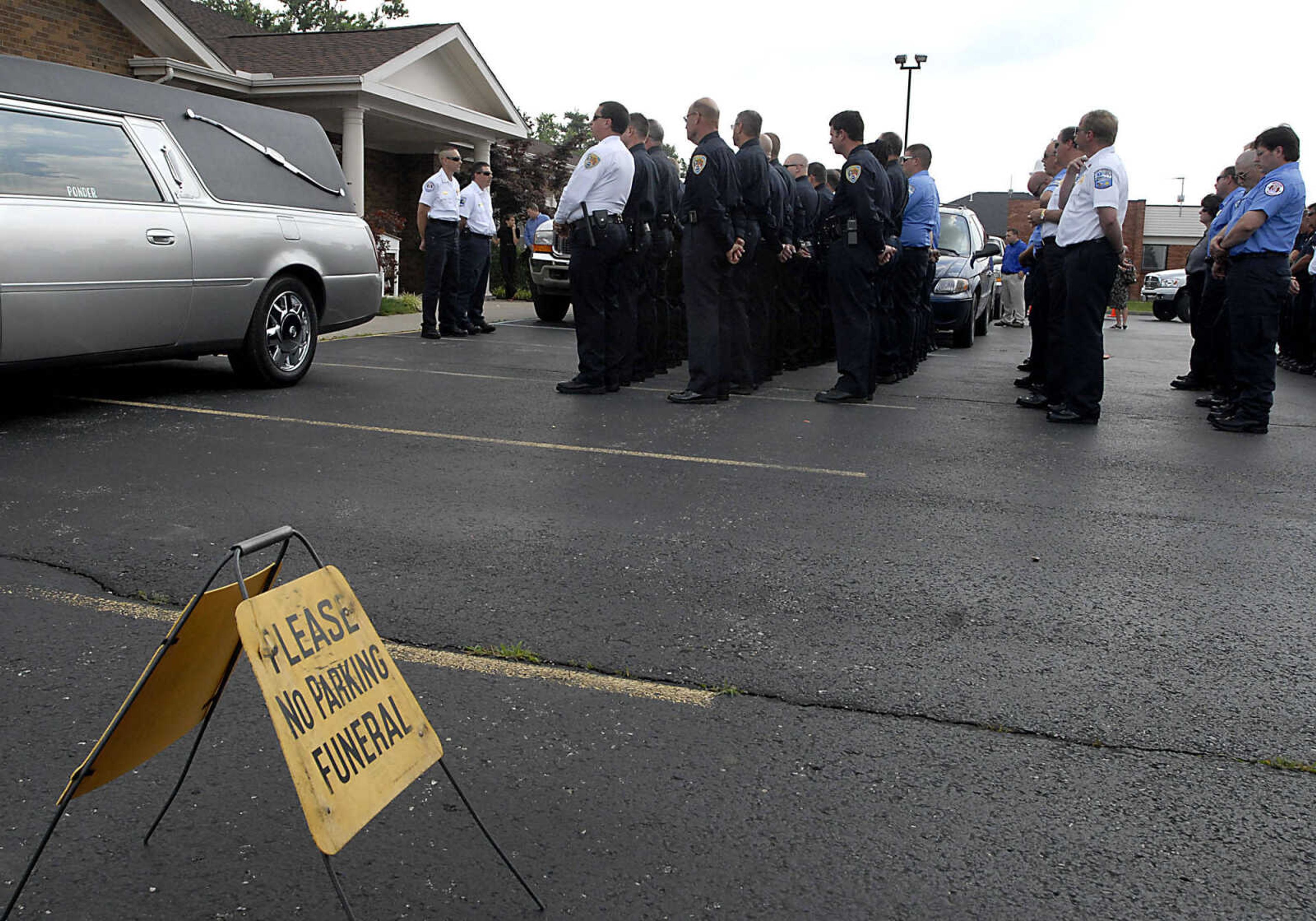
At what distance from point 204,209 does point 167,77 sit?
10.3 metres

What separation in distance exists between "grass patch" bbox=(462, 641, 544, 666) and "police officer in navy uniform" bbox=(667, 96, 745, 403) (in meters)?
5.56

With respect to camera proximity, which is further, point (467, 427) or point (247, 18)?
point (247, 18)

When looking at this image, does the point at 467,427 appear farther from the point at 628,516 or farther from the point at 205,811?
the point at 205,811

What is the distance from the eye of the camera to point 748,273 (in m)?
10.2

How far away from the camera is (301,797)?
206 centimetres

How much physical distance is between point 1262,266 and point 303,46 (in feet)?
59.1

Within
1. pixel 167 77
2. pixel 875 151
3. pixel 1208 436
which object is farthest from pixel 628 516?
pixel 167 77

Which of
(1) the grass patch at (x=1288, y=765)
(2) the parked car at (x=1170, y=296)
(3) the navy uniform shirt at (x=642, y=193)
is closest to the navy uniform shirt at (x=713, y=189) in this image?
(3) the navy uniform shirt at (x=642, y=193)

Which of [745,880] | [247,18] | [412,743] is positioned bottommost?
[745,880]

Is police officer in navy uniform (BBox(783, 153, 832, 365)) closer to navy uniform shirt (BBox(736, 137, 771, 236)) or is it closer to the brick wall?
navy uniform shirt (BBox(736, 137, 771, 236))

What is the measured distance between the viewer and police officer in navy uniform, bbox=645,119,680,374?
10.3 metres

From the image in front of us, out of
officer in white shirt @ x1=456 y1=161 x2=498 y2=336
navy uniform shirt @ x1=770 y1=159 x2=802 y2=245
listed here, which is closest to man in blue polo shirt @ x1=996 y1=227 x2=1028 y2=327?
officer in white shirt @ x1=456 y1=161 x2=498 y2=336

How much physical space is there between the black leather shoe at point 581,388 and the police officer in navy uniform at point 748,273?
1.00 metres

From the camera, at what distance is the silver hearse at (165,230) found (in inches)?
274
